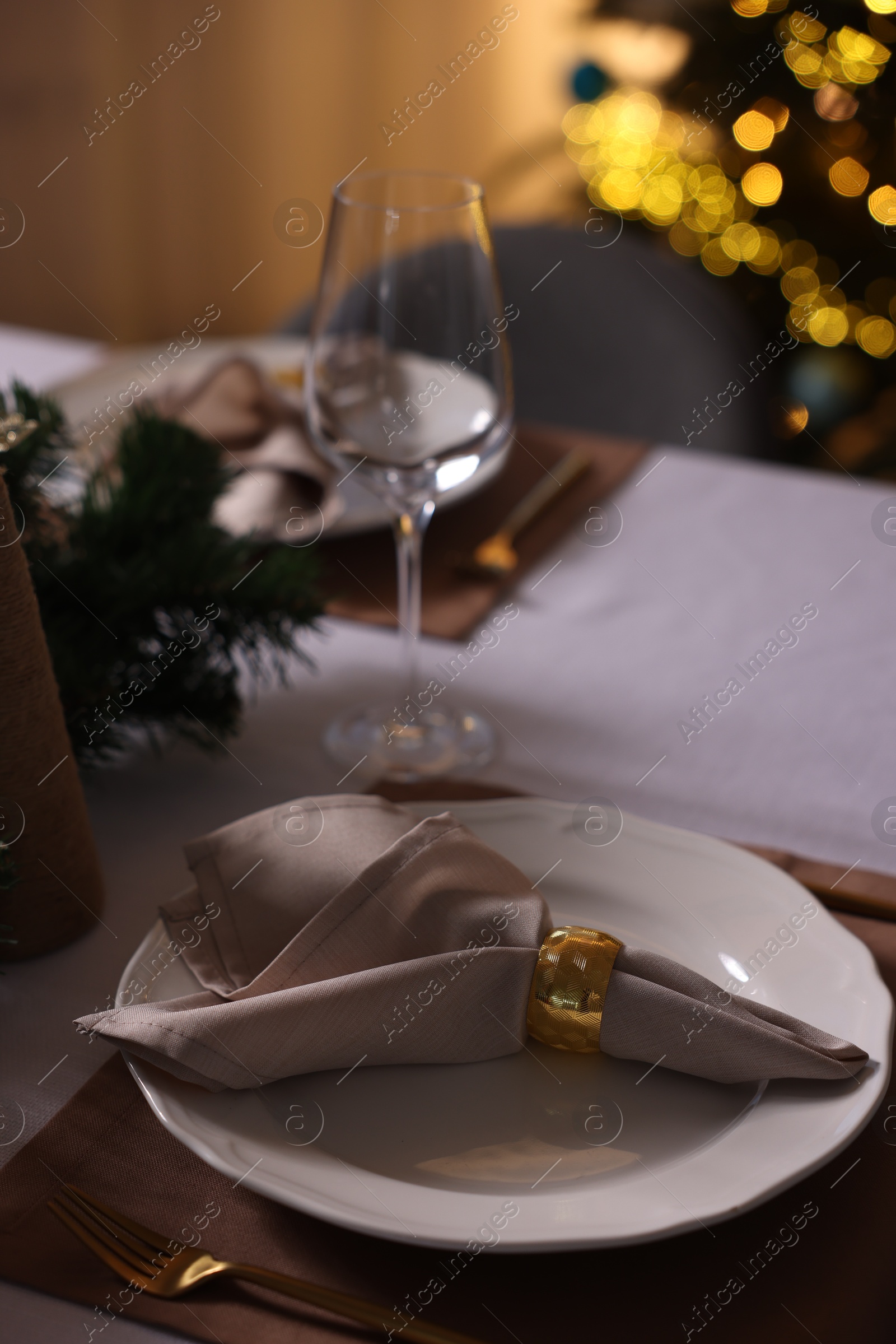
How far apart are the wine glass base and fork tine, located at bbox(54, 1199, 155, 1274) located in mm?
279

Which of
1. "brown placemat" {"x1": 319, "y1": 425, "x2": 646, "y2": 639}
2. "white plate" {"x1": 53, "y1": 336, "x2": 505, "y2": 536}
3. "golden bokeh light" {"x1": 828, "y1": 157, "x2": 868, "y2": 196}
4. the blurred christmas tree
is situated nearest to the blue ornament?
the blurred christmas tree

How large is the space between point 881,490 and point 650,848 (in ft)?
1.81

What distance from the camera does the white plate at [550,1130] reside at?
351 mm

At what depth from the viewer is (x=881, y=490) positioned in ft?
3.12

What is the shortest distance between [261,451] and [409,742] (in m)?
0.31

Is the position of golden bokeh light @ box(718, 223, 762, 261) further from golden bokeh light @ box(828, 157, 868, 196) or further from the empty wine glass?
the empty wine glass

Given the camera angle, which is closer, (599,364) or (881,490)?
(881,490)

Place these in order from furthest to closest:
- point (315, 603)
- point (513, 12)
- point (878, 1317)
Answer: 1. point (513, 12)
2. point (315, 603)
3. point (878, 1317)

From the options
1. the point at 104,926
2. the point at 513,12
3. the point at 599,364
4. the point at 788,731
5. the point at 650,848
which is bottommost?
the point at 513,12

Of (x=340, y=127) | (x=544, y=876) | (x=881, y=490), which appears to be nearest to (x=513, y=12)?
(x=340, y=127)

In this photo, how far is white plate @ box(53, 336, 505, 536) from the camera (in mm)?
812

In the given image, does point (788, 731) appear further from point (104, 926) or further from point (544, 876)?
point (104, 926)

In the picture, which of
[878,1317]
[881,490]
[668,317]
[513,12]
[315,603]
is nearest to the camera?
[878,1317]

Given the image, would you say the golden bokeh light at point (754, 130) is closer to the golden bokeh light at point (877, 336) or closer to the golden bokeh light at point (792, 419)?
the golden bokeh light at point (877, 336)
